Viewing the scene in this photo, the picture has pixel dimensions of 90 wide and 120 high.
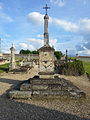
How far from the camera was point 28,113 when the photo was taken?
17.5 ft

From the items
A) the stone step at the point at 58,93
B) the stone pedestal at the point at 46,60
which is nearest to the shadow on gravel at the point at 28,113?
the stone step at the point at 58,93

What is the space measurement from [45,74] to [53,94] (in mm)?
2372

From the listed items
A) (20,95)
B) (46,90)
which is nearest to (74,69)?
(46,90)

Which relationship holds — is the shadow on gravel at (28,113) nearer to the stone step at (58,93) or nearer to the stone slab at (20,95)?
Result: the stone slab at (20,95)

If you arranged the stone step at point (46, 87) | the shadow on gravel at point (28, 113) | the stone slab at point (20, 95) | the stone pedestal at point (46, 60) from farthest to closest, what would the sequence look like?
the stone pedestal at point (46, 60)
the stone step at point (46, 87)
the stone slab at point (20, 95)
the shadow on gravel at point (28, 113)

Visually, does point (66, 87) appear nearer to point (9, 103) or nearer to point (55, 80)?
point (55, 80)

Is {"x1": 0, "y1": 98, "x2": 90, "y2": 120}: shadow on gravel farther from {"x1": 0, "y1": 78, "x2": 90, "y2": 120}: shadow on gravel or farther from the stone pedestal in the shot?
the stone pedestal

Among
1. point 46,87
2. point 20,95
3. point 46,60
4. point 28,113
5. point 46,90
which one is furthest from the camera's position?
point 46,60

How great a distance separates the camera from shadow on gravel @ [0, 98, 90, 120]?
194 inches

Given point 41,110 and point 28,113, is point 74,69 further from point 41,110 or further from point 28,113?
point 28,113

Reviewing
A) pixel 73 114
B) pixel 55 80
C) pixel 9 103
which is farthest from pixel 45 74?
pixel 73 114

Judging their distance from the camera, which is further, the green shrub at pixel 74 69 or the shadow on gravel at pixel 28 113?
the green shrub at pixel 74 69

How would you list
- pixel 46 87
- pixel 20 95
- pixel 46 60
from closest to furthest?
pixel 20 95 → pixel 46 87 → pixel 46 60

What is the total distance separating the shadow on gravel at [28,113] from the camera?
16.2 feet
